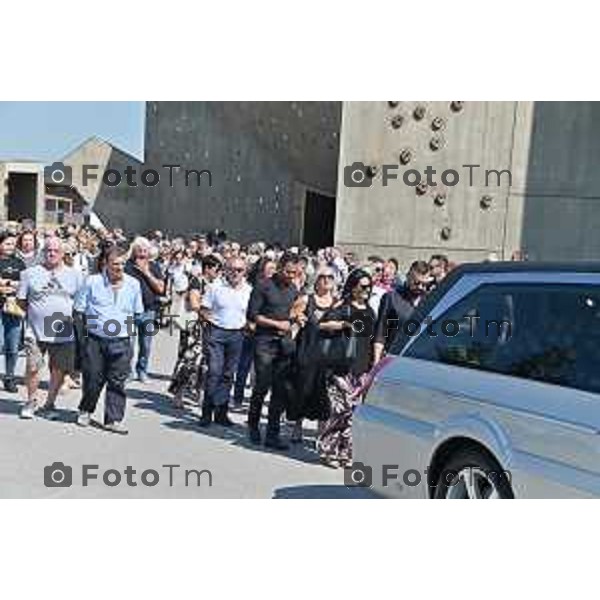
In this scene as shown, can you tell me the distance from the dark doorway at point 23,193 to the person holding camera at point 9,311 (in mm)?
44595

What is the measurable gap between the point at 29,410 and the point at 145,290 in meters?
2.05

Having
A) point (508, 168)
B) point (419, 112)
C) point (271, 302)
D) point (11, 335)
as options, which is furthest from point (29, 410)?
point (508, 168)

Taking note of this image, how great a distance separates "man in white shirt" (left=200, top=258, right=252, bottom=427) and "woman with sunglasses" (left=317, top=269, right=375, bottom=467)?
127cm

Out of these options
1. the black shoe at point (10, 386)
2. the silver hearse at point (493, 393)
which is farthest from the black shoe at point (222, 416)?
the silver hearse at point (493, 393)

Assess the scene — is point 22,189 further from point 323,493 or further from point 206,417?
point 323,493

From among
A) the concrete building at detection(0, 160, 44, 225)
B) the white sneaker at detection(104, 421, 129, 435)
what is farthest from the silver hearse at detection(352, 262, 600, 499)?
the concrete building at detection(0, 160, 44, 225)

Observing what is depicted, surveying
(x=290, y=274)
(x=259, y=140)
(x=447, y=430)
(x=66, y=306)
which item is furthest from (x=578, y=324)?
(x=259, y=140)

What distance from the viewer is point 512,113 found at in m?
Answer: 21.6

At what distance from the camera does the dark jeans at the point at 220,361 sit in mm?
8133

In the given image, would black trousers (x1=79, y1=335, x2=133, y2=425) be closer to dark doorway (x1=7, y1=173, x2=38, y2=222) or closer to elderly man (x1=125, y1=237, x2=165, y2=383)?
elderly man (x1=125, y1=237, x2=165, y2=383)

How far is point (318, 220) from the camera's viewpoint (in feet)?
114

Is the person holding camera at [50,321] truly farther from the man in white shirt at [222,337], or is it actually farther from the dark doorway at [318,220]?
the dark doorway at [318,220]

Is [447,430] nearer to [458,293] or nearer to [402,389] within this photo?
[402,389]

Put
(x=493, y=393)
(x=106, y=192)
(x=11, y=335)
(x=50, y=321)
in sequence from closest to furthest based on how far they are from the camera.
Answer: (x=493, y=393)
(x=50, y=321)
(x=11, y=335)
(x=106, y=192)
